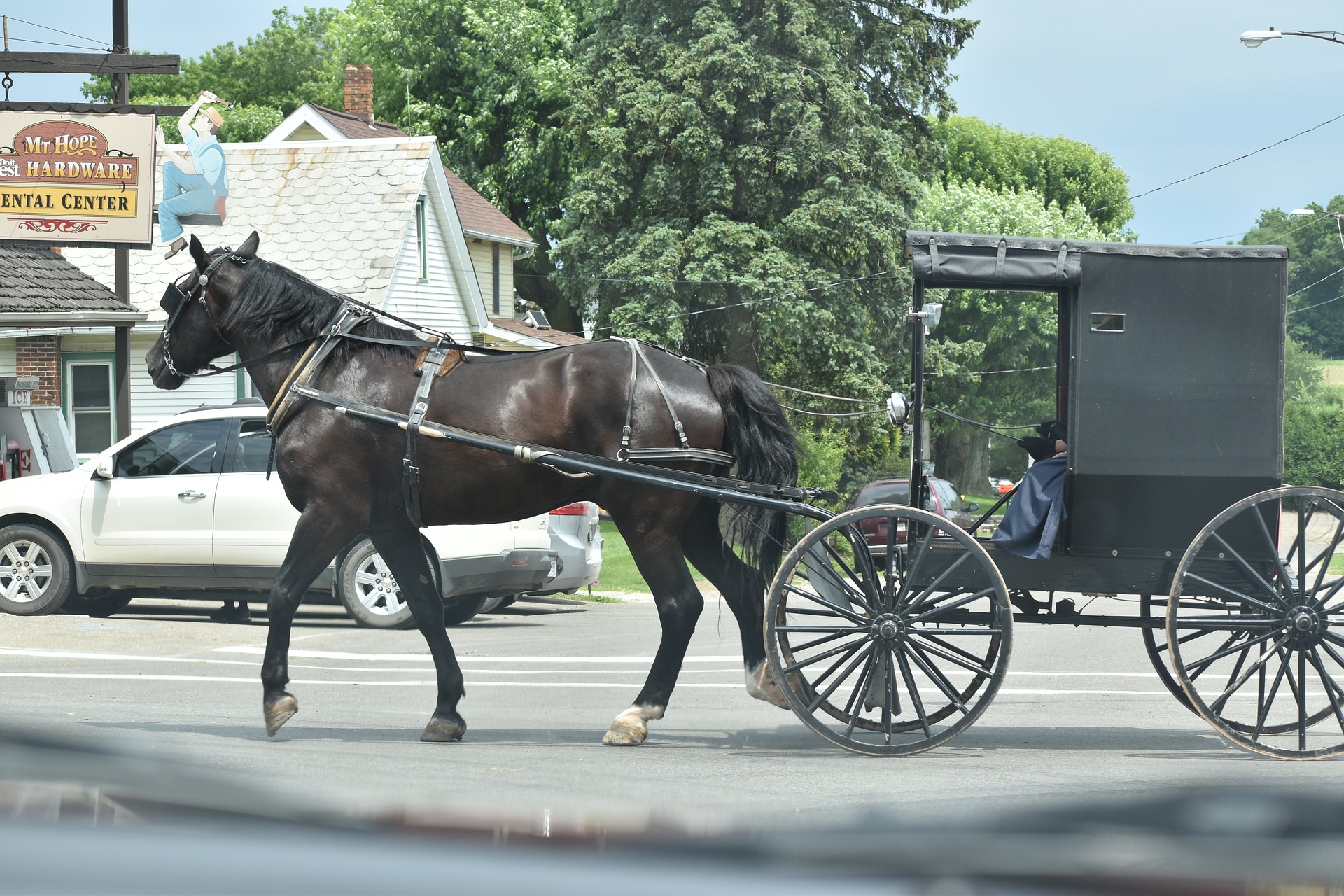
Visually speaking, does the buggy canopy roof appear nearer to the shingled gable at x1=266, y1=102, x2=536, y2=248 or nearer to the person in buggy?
the person in buggy

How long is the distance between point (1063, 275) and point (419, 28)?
38.5 m

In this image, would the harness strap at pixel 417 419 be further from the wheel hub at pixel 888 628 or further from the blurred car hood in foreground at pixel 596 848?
the blurred car hood in foreground at pixel 596 848

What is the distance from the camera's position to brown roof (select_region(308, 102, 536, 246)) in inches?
1352

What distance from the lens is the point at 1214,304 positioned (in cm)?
662

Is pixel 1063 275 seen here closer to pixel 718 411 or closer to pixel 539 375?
pixel 718 411

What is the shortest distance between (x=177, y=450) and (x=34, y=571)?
72.1 inches

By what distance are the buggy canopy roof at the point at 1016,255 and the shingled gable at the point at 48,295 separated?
42.1 feet

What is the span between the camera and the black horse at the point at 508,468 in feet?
23.0

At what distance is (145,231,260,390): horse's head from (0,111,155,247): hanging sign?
350 inches

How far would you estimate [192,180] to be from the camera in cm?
2316

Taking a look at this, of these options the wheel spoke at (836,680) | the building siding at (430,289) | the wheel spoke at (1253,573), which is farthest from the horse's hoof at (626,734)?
the building siding at (430,289)

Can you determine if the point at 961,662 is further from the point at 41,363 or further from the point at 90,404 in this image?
the point at 90,404

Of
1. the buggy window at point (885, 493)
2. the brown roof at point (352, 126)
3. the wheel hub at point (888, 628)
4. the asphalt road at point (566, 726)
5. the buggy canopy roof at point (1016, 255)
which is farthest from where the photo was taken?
the brown roof at point (352, 126)

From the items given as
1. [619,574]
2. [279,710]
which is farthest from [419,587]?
[619,574]
